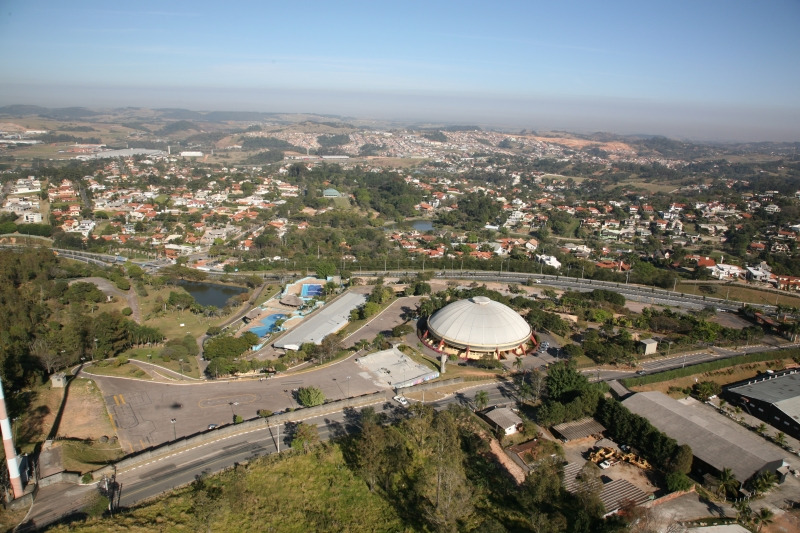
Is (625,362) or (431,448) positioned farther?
(625,362)

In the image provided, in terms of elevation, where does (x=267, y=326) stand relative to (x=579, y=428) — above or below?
below

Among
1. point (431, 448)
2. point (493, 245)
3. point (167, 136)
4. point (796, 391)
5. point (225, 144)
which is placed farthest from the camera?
point (167, 136)

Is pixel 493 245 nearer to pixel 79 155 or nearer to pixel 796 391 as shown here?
pixel 796 391

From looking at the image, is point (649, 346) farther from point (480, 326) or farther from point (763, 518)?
point (763, 518)

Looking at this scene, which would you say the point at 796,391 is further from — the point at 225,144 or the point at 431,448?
the point at 225,144

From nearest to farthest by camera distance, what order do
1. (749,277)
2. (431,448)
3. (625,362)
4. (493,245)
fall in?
(431,448)
(625,362)
(749,277)
(493,245)

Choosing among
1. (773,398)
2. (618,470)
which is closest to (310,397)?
(618,470)

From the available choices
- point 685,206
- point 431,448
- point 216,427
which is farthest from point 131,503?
point 685,206

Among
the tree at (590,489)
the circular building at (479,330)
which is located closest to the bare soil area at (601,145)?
the circular building at (479,330)
